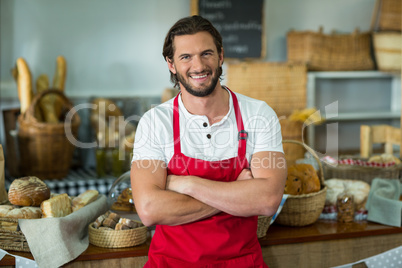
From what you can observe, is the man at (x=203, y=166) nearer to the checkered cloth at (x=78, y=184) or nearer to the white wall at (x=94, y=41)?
the checkered cloth at (x=78, y=184)

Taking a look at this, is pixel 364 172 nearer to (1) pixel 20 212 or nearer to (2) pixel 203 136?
(2) pixel 203 136

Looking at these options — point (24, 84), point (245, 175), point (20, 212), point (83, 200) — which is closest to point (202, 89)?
point (245, 175)

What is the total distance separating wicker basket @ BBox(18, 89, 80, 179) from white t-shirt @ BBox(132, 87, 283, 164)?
5.53 ft

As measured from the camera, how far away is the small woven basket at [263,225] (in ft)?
6.34

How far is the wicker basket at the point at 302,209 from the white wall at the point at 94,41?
97.4 inches

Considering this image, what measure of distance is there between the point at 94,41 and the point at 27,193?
253cm

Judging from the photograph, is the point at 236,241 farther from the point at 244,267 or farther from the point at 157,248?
the point at 157,248

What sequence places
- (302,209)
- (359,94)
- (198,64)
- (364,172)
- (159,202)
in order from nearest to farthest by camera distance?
(159,202), (198,64), (302,209), (364,172), (359,94)

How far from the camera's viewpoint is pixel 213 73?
175cm

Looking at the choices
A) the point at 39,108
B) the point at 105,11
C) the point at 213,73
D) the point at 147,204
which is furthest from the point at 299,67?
the point at 147,204

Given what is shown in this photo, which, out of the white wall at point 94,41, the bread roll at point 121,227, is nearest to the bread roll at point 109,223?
the bread roll at point 121,227

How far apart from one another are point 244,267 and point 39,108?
226 centimetres

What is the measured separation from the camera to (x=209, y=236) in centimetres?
168

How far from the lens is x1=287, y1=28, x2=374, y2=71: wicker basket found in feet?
14.7
